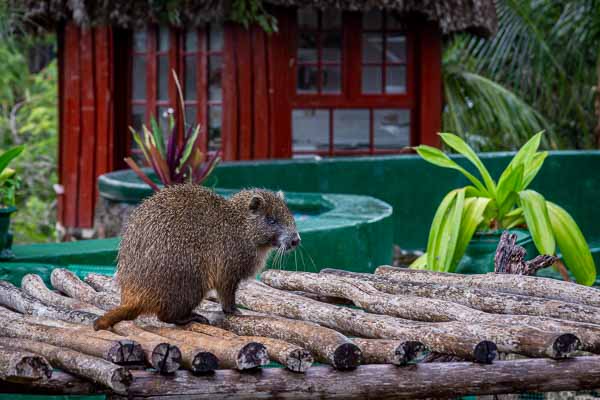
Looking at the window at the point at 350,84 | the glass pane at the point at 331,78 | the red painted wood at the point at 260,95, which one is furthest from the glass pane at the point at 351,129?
the red painted wood at the point at 260,95

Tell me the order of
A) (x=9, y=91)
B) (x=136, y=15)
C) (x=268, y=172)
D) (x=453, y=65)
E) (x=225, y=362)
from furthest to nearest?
1. (x=9, y=91)
2. (x=453, y=65)
3. (x=136, y=15)
4. (x=268, y=172)
5. (x=225, y=362)

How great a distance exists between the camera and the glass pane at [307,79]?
466 inches

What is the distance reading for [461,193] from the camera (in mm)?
6750

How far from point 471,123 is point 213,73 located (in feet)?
12.5

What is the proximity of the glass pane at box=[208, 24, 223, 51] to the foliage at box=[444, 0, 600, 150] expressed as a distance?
3218mm

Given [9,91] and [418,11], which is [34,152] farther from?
[418,11]

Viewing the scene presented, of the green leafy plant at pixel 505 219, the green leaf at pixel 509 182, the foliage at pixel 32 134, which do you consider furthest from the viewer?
the foliage at pixel 32 134

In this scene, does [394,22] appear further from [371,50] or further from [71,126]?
[71,126]

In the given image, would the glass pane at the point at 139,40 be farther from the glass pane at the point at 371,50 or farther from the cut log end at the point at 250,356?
the cut log end at the point at 250,356

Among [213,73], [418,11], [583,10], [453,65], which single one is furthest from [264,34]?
[583,10]

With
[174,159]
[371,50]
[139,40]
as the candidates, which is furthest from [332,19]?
[174,159]

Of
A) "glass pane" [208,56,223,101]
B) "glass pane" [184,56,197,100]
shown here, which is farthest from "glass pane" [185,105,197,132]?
"glass pane" [208,56,223,101]

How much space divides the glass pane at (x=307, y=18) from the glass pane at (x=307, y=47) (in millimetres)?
83

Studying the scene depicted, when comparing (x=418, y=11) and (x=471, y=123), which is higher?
(x=418, y=11)
